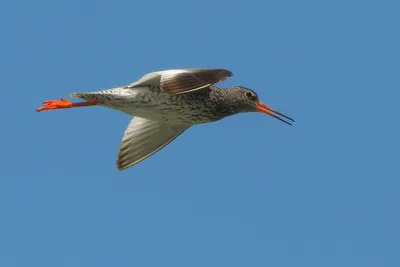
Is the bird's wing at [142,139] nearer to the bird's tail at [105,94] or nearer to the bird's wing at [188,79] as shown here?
the bird's tail at [105,94]

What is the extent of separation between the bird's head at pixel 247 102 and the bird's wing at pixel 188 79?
196cm

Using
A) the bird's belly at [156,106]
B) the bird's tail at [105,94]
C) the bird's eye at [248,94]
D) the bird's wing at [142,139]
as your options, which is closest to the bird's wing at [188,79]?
the bird's belly at [156,106]

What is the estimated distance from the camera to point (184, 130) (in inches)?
975

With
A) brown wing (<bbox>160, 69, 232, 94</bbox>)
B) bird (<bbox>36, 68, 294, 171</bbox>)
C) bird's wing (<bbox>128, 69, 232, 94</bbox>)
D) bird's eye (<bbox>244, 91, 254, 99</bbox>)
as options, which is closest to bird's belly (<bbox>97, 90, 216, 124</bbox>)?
bird (<bbox>36, 68, 294, 171</bbox>)

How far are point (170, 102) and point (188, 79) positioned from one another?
1.21 meters

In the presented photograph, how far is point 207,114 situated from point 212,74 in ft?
5.16

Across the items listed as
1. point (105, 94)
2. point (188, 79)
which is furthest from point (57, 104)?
point (188, 79)

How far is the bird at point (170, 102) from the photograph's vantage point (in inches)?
837

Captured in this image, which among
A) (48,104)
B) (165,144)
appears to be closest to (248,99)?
(165,144)

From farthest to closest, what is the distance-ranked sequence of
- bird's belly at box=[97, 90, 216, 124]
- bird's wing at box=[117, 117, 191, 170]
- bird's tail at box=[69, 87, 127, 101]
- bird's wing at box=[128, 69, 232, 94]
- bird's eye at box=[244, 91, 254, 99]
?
bird's wing at box=[117, 117, 191, 170]
bird's eye at box=[244, 91, 254, 99]
bird's tail at box=[69, 87, 127, 101]
bird's belly at box=[97, 90, 216, 124]
bird's wing at box=[128, 69, 232, 94]

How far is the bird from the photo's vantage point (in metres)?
21.2

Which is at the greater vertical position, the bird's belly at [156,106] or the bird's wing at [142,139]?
the bird's belly at [156,106]

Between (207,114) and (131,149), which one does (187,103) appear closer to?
(207,114)

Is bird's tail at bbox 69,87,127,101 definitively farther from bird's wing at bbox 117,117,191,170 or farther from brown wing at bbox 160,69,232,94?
bird's wing at bbox 117,117,191,170
